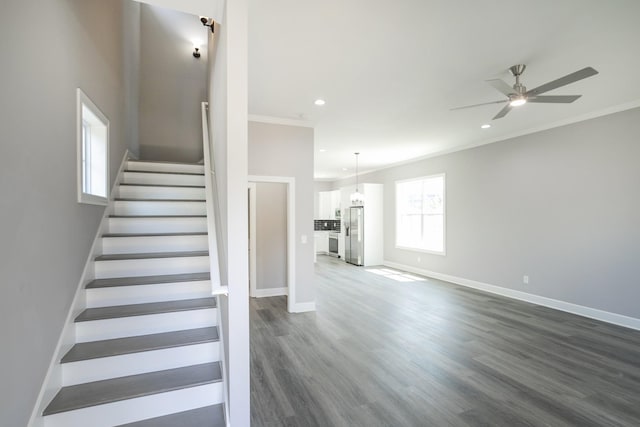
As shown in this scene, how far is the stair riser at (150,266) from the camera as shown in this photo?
255 cm

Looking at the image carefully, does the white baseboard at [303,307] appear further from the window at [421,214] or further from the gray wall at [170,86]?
the window at [421,214]

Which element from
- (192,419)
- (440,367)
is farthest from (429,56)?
(192,419)

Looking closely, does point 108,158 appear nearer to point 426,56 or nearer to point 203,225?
point 203,225

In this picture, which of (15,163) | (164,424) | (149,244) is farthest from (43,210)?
(164,424)

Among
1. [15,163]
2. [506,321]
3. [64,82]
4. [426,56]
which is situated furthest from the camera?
[506,321]

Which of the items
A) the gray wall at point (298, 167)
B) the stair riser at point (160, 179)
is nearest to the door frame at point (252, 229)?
the gray wall at point (298, 167)

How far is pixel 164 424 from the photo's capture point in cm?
181

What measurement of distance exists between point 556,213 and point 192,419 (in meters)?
5.58

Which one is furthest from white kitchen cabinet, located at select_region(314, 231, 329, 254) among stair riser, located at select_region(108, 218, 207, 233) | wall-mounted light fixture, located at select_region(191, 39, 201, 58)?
stair riser, located at select_region(108, 218, 207, 233)

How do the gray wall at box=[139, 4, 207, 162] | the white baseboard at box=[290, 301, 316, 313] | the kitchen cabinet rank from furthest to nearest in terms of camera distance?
the kitchen cabinet → the gray wall at box=[139, 4, 207, 162] → the white baseboard at box=[290, 301, 316, 313]

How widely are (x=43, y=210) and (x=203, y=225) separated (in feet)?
5.15

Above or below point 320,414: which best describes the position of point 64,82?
above

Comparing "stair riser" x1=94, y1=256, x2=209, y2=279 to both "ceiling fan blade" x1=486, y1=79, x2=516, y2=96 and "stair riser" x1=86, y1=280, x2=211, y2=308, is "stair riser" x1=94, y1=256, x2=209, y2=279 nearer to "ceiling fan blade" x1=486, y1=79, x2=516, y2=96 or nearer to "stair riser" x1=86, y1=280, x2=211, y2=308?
"stair riser" x1=86, y1=280, x2=211, y2=308

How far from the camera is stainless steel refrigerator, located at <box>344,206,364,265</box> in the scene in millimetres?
8430
